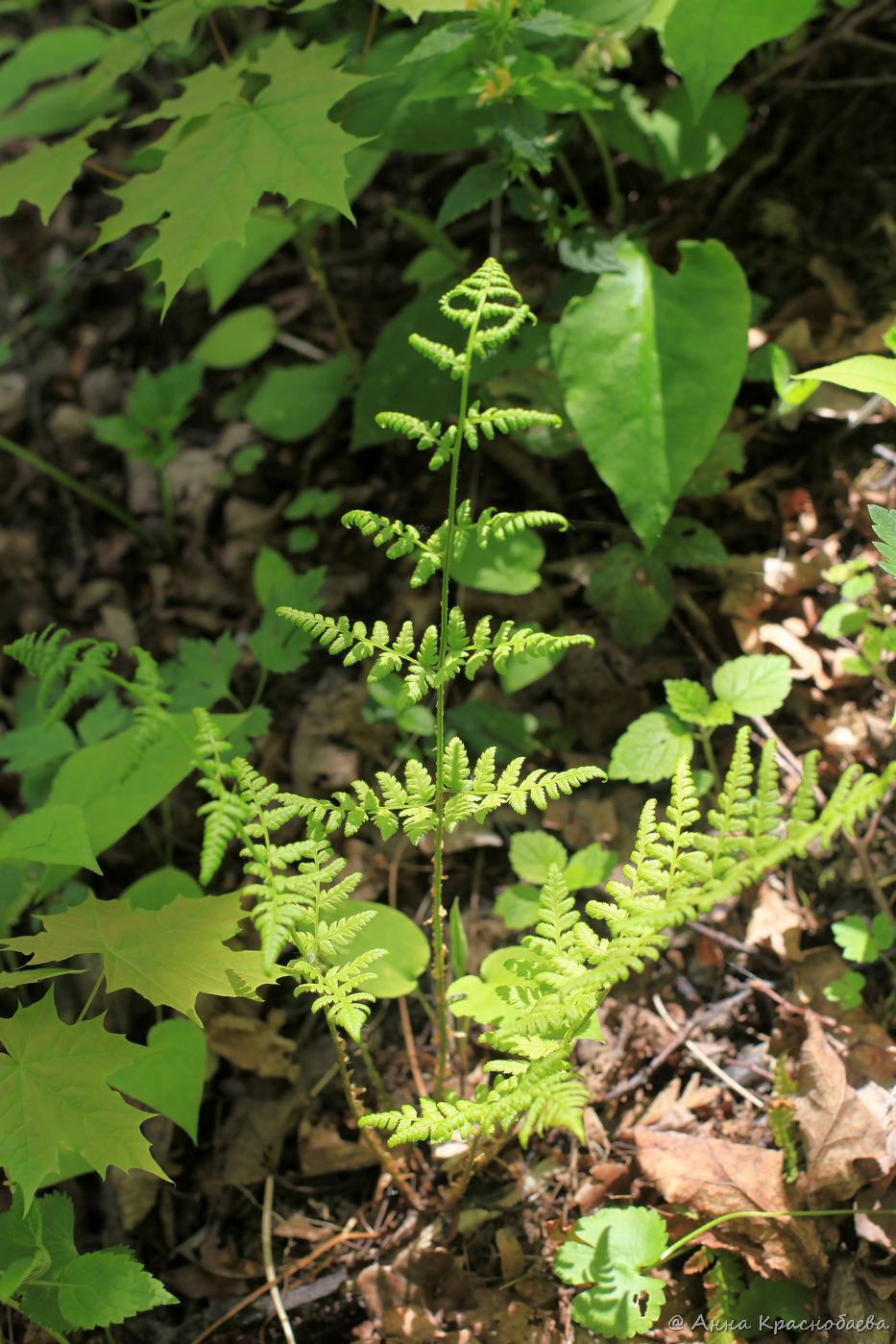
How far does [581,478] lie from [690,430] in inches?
20.7

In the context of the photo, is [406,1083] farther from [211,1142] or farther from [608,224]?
[608,224]

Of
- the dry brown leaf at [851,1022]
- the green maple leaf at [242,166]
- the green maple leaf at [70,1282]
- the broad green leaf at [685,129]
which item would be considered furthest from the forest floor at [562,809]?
the green maple leaf at [242,166]

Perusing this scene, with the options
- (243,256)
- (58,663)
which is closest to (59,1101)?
(58,663)

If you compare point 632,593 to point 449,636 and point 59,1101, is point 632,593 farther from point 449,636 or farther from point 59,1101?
point 59,1101

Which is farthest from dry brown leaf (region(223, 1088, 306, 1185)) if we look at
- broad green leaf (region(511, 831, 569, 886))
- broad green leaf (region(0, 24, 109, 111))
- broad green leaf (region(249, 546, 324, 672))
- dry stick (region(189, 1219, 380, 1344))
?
broad green leaf (region(0, 24, 109, 111))

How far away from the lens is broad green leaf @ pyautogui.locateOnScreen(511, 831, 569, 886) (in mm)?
1592

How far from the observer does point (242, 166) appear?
1.59m

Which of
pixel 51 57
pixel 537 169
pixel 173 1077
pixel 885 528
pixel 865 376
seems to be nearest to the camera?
pixel 885 528

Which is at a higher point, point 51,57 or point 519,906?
point 51,57

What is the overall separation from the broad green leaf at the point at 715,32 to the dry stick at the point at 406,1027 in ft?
5.63

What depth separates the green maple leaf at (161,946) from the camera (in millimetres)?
1184

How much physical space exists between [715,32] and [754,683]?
1299mm

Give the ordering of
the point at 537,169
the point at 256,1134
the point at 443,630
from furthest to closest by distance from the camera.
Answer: the point at 537,169, the point at 256,1134, the point at 443,630

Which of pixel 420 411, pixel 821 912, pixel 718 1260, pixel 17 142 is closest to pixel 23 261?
pixel 17 142
